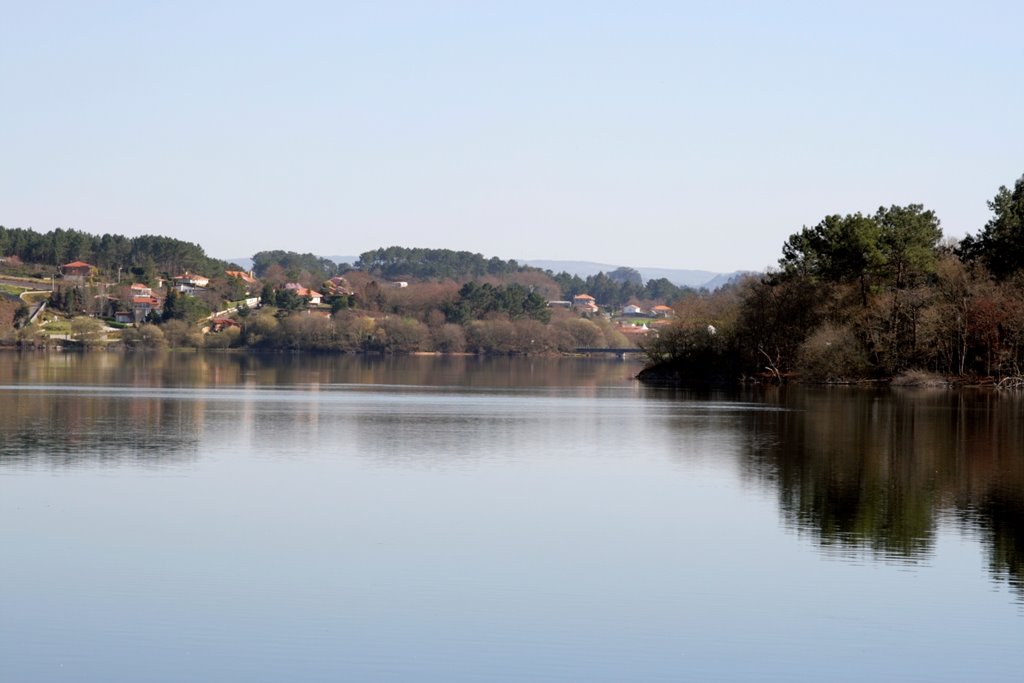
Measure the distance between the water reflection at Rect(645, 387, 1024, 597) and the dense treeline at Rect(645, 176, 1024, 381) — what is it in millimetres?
17010

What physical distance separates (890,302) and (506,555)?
193 feet

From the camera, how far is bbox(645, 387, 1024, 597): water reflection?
71.7 feet

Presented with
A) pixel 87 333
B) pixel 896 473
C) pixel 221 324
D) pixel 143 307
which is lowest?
pixel 896 473

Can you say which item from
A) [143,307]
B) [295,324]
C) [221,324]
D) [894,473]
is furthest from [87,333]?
[894,473]

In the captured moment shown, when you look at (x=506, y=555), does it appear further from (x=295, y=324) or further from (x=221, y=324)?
(x=221, y=324)

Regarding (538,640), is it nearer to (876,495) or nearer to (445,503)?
(445,503)

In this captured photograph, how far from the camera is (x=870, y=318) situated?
76250 millimetres

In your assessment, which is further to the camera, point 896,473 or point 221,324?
point 221,324

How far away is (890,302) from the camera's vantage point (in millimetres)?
74875

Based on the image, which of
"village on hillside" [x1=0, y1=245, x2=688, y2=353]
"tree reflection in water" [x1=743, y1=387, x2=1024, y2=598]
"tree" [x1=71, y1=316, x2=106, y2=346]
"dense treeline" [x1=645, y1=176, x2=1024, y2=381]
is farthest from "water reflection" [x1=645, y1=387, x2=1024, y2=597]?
"tree" [x1=71, y1=316, x2=106, y2=346]

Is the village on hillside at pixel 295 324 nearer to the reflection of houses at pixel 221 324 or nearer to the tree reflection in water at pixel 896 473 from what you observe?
the reflection of houses at pixel 221 324

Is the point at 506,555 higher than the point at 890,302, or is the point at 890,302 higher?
the point at 890,302

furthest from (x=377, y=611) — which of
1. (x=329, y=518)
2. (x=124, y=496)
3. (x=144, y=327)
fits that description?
(x=144, y=327)

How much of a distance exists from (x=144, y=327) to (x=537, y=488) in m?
161
